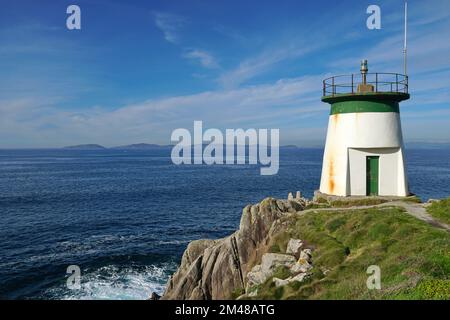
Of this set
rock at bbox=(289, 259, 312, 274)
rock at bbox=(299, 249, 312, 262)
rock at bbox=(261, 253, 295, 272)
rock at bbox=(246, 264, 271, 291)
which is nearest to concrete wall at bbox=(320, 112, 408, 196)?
rock at bbox=(299, 249, 312, 262)

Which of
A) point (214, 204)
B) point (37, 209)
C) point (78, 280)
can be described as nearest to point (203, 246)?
point (78, 280)

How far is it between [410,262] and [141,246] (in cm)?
3370

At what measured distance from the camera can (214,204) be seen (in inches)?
2456

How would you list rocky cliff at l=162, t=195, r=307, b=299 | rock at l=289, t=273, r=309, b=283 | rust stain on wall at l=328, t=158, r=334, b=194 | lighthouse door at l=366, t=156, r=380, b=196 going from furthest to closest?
1. rust stain on wall at l=328, t=158, r=334, b=194
2. lighthouse door at l=366, t=156, r=380, b=196
3. rocky cliff at l=162, t=195, r=307, b=299
4. rock at l=289, t=273, r=309, b=283

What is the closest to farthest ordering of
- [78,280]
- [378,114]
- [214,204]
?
[378,114] < [78,280] < [214,204]

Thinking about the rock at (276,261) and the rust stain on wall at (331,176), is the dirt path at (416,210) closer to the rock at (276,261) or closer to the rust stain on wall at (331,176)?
the rust stain on wall at (331,176)

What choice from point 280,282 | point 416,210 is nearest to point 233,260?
point 280,282

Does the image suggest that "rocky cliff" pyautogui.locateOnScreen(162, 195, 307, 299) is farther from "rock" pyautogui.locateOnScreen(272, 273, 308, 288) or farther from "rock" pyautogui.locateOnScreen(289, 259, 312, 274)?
"rock" pyautogui.locateOnScreen(272, 273, 308, 288)

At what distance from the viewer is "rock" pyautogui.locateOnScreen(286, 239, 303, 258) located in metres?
18.9

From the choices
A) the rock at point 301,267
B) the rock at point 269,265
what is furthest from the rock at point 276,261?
the rock at point 301,267

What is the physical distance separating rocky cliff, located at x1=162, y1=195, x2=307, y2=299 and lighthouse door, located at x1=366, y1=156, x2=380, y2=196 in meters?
5.97

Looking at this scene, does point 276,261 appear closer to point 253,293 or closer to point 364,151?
point 253,293

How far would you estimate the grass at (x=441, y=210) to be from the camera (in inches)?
796
